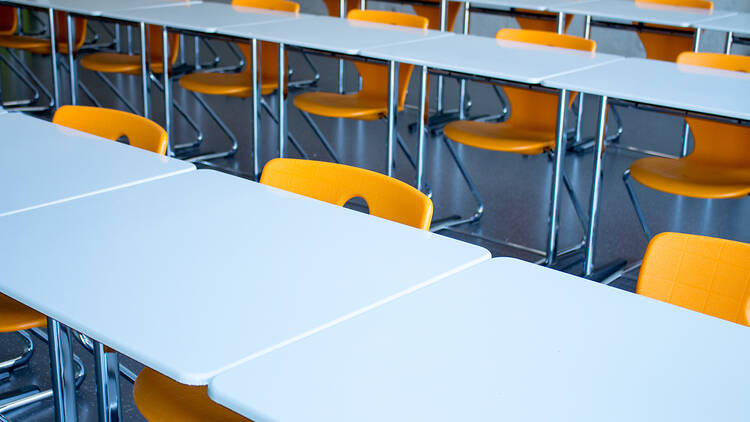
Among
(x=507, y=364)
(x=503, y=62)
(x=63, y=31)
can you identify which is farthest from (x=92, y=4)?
(x=507, y=364)

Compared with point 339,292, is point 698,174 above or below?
below

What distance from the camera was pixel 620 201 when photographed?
14.3ft

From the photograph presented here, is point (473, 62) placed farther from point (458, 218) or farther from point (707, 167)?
point (707, 167)

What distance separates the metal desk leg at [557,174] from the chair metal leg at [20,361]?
183 centimetres

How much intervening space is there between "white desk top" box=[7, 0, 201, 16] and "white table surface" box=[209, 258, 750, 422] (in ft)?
11.5

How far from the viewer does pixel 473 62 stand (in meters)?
3.44

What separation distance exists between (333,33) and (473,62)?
2.80 ft

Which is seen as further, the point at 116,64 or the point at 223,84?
the point at 116,64

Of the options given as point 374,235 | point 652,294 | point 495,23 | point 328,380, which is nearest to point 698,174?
point 652,294

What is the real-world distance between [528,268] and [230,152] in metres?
3.45

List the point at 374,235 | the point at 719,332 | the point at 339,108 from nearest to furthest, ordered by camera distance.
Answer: the point at 719,332
the point at 374,235
the point at 339,108

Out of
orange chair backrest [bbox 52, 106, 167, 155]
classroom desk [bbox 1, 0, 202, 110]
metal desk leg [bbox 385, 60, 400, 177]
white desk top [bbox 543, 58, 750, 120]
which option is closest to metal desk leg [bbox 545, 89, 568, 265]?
white desk top [bbox 543, 58, 750, 120]

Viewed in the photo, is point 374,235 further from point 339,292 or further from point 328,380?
point 328,380

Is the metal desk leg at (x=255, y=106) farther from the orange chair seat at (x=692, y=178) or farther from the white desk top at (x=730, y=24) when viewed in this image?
the white desk top at (x=730, y=24)
